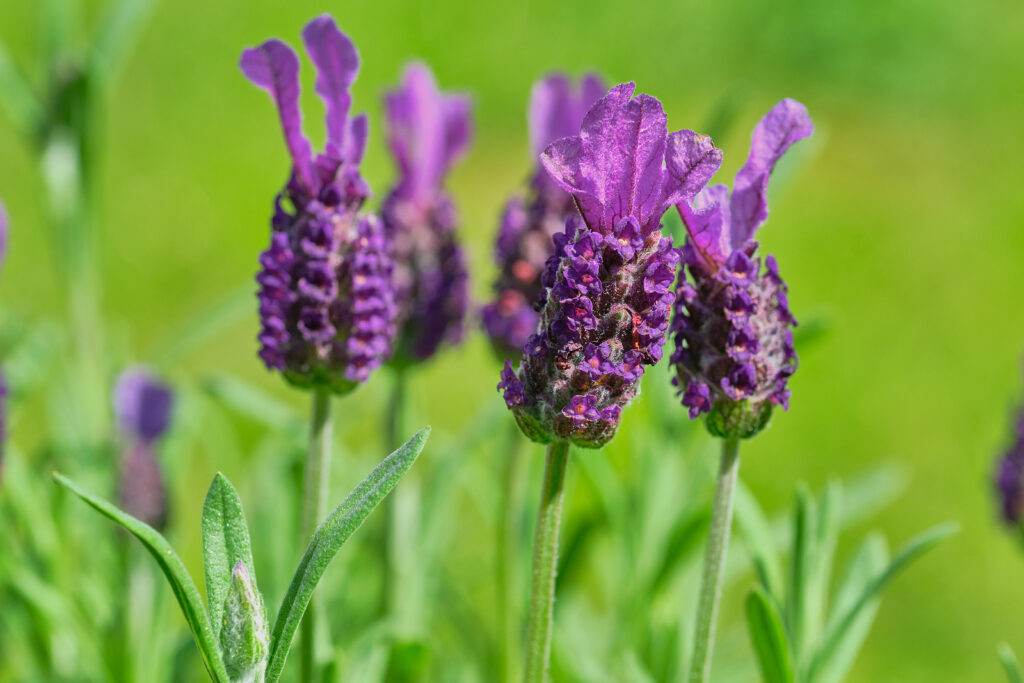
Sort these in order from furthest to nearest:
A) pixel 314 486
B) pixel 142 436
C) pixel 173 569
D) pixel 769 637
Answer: pixel 142 436
pixel 314 486
pixel 769 637
pixel 173 569

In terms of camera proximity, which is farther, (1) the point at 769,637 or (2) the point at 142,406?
(2) the point at 142,406

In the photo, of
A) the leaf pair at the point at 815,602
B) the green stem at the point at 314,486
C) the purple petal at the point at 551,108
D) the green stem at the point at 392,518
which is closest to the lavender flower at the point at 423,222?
the green stem at the point at 392,518

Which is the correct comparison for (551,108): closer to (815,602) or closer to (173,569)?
(815,602)

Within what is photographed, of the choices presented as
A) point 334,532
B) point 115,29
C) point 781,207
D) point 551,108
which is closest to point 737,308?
point 334,532

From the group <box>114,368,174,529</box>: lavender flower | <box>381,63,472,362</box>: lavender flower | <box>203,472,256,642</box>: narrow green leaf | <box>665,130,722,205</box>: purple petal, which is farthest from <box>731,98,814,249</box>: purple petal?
<box>114,368,174,529</box>: lavender flower

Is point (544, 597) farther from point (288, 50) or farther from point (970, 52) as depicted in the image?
point (970, 52)

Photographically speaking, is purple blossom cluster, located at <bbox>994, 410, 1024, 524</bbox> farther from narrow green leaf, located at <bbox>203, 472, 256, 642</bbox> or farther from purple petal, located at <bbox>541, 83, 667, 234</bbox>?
narrow green leaf, located at <bbox>203, 472, 256, 642</bbox>
